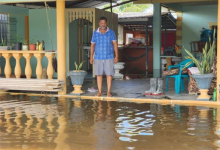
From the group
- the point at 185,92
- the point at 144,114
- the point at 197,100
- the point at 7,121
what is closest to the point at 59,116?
the point at 7,121

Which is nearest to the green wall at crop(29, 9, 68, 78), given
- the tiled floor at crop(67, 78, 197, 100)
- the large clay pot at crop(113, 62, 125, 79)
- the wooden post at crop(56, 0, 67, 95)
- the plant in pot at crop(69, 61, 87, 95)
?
the large clay pot at crop(113, 62, 125, 79)

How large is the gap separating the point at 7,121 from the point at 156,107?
9.70 feet

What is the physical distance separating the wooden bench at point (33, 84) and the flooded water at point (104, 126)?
0.66 metres

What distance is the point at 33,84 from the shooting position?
31.7ft

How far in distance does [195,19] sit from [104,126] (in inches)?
455

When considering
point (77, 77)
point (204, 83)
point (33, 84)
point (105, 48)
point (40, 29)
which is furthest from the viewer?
point (40, 29)

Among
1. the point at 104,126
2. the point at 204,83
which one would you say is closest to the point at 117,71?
the point at 204,83

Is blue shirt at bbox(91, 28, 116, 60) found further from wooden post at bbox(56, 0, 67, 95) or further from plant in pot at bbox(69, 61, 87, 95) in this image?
wooden post at bbox(56, 0, 67, 95)

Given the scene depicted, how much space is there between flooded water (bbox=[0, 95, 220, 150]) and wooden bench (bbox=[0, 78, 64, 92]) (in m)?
0.66

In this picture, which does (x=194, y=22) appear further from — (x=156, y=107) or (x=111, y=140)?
(x=111, y=140)

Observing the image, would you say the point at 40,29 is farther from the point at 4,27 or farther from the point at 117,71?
the point at 117,71

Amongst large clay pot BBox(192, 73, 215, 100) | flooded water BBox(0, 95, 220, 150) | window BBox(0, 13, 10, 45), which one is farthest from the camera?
window BBox(0, 13, 10, 45)

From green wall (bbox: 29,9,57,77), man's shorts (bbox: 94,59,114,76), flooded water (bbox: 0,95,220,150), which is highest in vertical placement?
green wall (bbox: 29,9,57,77)

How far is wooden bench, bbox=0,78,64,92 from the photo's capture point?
9461 mm
